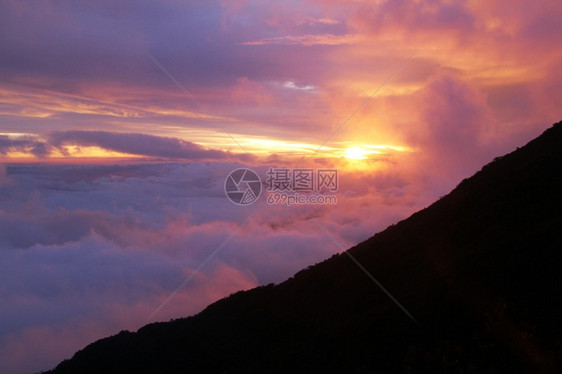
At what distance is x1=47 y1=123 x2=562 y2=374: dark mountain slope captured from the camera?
12.5m

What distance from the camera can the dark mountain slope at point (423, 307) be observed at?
12.5m

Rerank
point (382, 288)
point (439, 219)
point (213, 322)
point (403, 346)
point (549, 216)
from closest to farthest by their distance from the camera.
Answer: point (403, 346), point (549, 216), point (382, 288), point (439, 219), point (213, 322)

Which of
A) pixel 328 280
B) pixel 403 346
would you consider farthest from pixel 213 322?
pixel 403 346

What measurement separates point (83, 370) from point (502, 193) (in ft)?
93.5

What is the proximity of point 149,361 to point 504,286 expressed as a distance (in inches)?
794

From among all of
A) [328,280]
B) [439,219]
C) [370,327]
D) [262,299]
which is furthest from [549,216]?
[262,299]

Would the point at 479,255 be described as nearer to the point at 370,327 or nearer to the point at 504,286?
the point at 504,286

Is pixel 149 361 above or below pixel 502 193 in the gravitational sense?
below

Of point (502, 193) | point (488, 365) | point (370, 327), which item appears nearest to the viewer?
point (488, 365)

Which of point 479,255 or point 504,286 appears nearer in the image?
point 504,286

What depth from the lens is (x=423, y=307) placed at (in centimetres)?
1542

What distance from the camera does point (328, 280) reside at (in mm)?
24641

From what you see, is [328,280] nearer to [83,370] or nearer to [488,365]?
[488,365]

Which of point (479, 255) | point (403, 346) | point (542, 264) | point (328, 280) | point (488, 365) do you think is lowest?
point (488, 365)
